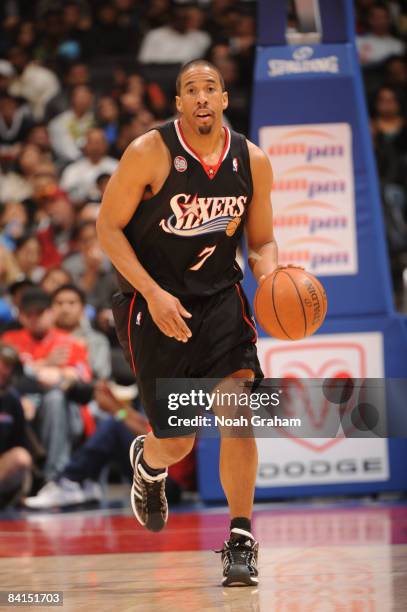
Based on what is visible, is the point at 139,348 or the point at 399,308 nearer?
the point at 139,348

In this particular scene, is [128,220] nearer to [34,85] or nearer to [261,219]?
[261,219]

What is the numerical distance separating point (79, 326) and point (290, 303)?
Result: 15.7 ft

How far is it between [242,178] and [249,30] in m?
8.85

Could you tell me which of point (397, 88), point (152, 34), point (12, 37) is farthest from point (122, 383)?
point (12, 37)

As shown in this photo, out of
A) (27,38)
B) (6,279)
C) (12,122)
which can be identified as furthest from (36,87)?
(6,279)

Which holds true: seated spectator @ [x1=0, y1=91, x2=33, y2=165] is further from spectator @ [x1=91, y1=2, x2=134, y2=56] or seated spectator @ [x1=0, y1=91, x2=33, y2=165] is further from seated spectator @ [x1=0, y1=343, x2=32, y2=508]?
seated spectator @ [x1=0, y1=343, x2=32, y2=508]

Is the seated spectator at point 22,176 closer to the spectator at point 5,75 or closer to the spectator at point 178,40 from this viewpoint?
the spectator at point 5,75

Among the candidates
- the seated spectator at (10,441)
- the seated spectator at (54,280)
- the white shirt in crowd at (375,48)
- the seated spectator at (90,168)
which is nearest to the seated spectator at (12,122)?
the seated spectator at (90,168)

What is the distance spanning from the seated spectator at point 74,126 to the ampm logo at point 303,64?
18.8 ft

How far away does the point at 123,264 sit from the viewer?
4578mm

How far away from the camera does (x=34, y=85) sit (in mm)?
13898

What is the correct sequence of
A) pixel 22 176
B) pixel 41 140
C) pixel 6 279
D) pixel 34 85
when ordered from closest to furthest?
pixel 6 279
pixel 22 176
pixel 41 140
pixel 34 85

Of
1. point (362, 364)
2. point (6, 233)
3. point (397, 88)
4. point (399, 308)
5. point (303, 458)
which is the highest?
point (397, 88)

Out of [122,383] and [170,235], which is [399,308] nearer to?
[122,383]
